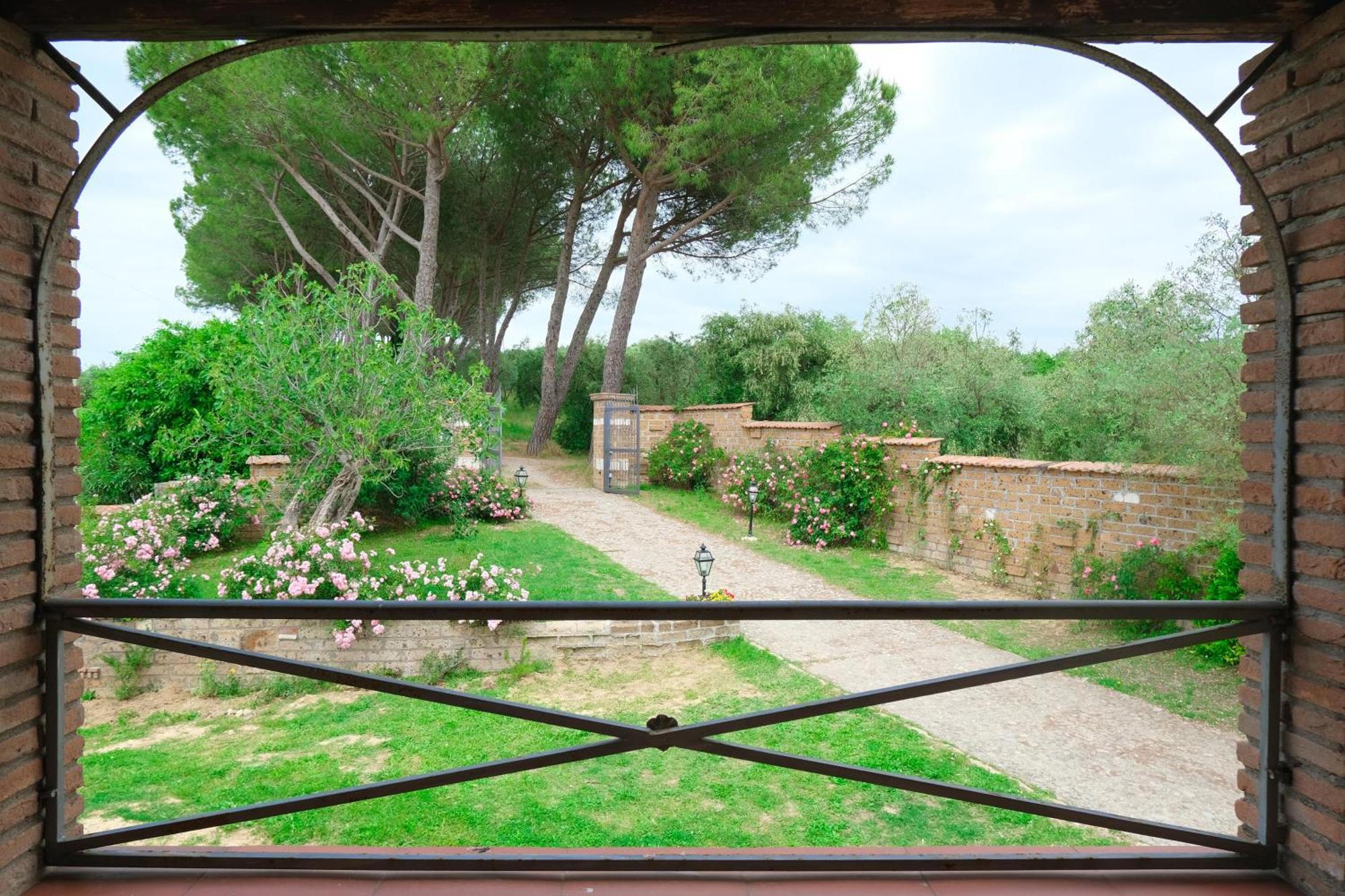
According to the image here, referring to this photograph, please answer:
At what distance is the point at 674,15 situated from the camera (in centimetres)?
153

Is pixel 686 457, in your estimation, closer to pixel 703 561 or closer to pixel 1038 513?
pixel 1038 513

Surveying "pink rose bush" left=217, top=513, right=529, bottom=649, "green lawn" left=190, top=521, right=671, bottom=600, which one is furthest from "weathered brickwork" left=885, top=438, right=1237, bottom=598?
"pink rose bush" left=217, top=513, right=529, bottom=649

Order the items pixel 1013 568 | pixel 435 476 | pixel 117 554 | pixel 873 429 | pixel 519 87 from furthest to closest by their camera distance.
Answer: pixel 519 87, pixel 873 429, pixel 435 476, pixel 1013 568, pixel 117 554

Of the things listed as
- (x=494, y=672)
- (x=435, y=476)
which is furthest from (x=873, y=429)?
(x=494, y=672)

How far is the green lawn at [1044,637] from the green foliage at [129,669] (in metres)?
4.37

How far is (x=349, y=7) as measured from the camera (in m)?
1.53

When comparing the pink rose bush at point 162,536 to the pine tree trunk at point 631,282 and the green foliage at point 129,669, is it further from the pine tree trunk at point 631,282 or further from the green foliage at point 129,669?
the pine tree trunk at point 631,282

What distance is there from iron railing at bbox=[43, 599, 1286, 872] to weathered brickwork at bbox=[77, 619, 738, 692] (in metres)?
3.32

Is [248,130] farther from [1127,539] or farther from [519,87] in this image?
[1127,539]

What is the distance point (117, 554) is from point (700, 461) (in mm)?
7344

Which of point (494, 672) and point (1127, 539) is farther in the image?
point (1127, 539)

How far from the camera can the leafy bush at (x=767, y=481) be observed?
30.5ft

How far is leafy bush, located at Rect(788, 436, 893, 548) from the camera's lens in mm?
8359

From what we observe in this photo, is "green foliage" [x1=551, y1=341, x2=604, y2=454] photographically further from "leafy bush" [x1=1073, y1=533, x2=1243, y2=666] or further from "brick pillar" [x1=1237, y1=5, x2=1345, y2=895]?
"brick pillar" [x1=1237, y1=5, x2=1345, y2=895]
